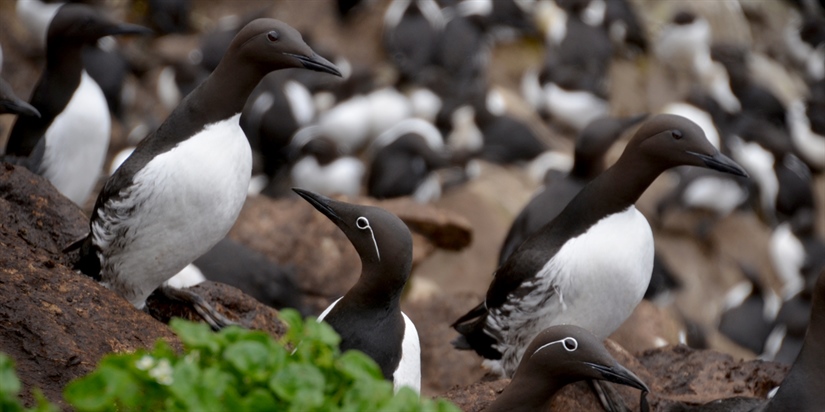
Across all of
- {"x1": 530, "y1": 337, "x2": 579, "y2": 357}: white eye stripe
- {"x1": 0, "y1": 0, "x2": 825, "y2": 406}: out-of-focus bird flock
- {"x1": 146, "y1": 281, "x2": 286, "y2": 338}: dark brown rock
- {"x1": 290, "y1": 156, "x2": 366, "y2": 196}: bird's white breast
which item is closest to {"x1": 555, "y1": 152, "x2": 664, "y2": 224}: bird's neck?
{"x1": 530, "y1": 337, "x2": 579, "y2": 357}: white eye stripe

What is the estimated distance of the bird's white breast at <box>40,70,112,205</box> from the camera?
6.89 meters

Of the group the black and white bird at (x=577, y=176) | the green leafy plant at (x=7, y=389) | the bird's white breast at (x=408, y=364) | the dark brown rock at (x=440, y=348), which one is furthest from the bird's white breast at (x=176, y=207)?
the black and white bird at (x=577, y=176)

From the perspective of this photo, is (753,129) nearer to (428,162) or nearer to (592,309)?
(428,162)

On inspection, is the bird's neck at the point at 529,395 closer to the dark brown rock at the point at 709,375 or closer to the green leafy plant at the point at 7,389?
the dark brown rock at the point at 709,375

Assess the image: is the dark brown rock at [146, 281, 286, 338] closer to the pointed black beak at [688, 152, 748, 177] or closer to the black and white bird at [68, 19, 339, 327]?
the black and white bird at [68, 19, 339, 327]

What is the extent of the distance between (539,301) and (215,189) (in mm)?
1748

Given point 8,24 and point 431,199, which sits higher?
point 8,24

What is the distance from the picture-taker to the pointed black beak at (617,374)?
167 inches

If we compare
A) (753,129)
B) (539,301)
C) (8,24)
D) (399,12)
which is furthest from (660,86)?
(539,301)

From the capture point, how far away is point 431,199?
12016mm

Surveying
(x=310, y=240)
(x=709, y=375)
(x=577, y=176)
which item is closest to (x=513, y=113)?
(x=310, y=240)

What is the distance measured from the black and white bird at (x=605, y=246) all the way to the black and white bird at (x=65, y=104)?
2916 millimetres

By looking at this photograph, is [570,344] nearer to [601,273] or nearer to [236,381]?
[601,273]

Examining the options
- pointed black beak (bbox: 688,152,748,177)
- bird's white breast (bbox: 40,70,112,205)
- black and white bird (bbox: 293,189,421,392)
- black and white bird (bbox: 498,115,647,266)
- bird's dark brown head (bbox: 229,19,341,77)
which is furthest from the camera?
black and white bird (bbox: 498,115,647,266)
